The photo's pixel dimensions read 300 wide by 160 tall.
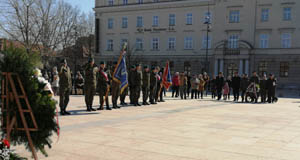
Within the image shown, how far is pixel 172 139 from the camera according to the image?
24.0 feet

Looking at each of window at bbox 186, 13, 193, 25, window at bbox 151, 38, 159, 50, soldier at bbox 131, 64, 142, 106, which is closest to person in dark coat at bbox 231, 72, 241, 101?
soldier at bbox 131, 64, 142, 106

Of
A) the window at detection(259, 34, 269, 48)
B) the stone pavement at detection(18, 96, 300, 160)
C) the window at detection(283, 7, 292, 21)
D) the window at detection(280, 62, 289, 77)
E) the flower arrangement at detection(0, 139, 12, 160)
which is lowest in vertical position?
the stone pavement at detection(18, 96, 300, 160)

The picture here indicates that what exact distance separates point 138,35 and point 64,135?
4486cm

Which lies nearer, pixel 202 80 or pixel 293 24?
pixel 202 80

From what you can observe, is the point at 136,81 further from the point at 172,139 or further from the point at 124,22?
the point at 124,22

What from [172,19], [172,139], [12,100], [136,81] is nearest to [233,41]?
[172,19]

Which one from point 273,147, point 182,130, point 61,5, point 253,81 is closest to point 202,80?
point 253,81

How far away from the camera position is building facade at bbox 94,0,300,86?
135 feet

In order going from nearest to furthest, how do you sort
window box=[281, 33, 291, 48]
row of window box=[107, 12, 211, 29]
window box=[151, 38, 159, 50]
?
window box=[281, 33, 291, 48] < row of window box=[107, 12, 211, 29] < window box=[151, 38, 159, 50]

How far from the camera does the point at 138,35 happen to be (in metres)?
51.5

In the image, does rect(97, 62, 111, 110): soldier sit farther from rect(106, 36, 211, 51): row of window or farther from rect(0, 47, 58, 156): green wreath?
rect(106, 36, 211, 51): row of window

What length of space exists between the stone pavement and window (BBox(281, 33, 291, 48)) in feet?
109

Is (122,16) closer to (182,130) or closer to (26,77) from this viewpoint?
(182,130)

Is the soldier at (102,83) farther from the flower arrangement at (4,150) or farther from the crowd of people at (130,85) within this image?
the flower arrangement at (4,150)
